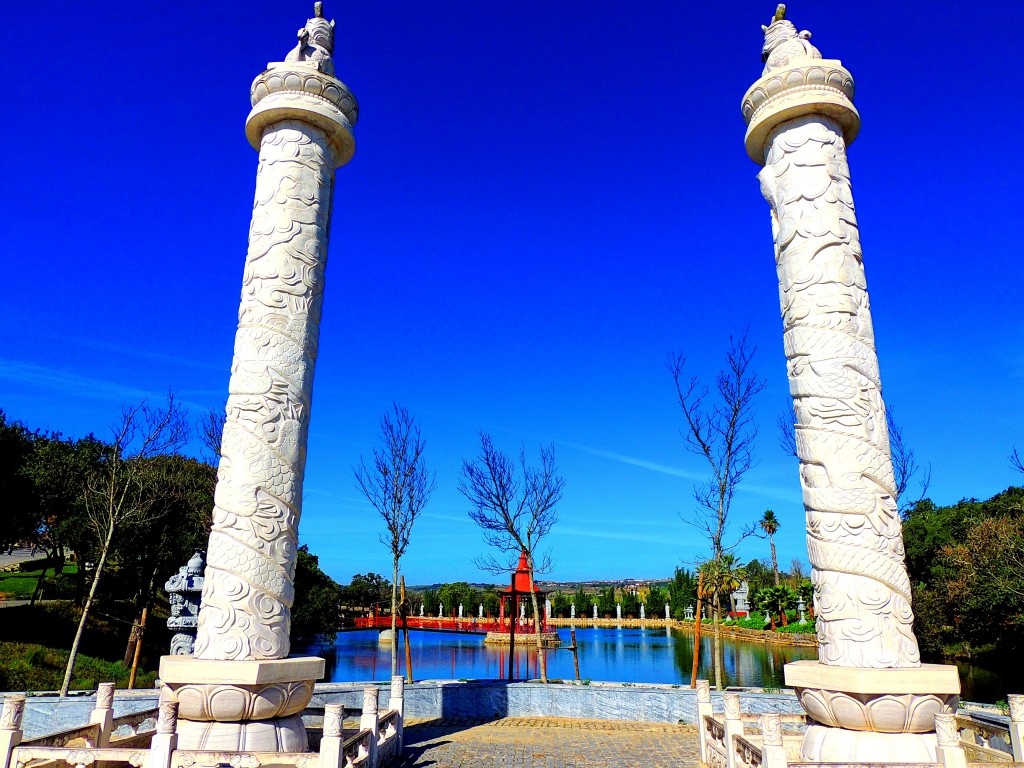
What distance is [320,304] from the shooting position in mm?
7469

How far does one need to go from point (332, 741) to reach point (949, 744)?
4.22 m

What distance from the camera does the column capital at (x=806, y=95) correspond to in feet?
22.9

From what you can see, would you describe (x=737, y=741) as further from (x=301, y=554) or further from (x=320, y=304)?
(x=301, y=554)

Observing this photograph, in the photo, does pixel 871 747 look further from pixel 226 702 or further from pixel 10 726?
pixel 10 726

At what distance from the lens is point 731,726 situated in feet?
20.5

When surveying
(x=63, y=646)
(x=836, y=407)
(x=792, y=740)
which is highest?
(x=836, y=407)

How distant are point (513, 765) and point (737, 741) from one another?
2.35 meters

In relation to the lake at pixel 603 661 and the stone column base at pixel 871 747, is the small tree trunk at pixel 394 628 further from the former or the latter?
the stone column base at pixel 871 747

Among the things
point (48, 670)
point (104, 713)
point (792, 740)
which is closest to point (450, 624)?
point (48, 670)

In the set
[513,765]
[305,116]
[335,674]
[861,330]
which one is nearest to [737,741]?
[513,765]

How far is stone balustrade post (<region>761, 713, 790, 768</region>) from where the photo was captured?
459cm

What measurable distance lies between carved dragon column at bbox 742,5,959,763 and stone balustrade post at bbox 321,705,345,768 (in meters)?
3.75

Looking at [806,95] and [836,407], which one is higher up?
[806,95]

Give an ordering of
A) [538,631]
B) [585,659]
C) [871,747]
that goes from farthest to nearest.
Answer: [585,659] < [538,631] < [871,747]
